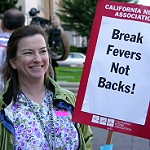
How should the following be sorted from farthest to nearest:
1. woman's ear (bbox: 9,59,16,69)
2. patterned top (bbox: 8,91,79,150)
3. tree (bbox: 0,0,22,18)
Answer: tree (bbox: 0,0,22,18) → woman's ear (bbox: 9,59,16,69) → patterned top (bbox: 8,91,79,150)

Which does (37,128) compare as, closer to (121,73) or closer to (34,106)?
(34,106)

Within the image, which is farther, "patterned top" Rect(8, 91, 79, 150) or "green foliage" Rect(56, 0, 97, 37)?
"green foliage" Rect(56, 0, 97, 37)

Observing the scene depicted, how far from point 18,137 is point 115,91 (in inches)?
23.6

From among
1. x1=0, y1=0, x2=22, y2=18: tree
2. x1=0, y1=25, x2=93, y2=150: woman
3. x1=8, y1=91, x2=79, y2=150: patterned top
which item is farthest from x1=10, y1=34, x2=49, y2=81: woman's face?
x1=0, y1=0, x2=22, y2=18: tree

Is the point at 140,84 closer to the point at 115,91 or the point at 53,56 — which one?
the point at 115,91

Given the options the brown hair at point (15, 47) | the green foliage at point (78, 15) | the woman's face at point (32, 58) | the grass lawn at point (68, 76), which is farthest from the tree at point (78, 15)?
the woman's face at point (32, 58)

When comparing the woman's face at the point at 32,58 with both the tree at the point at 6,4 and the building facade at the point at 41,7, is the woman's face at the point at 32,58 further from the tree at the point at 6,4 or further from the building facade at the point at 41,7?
the tree at the point at 6,4

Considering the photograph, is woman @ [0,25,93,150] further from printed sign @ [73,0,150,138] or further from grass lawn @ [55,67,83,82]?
grass lawn @ [55,67,83,82]

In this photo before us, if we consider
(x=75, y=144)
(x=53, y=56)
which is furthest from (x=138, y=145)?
(x=75, y=144)

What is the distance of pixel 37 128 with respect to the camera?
7.71 ft

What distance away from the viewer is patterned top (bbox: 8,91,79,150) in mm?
2326

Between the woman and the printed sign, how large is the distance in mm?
114

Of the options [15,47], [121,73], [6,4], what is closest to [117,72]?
[121,73]

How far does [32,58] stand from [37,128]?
1.33 feet
